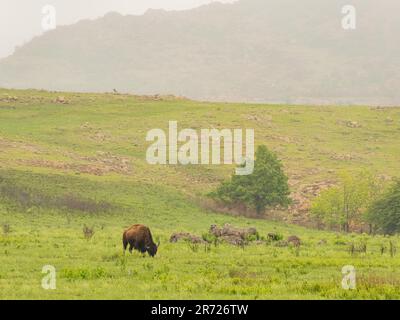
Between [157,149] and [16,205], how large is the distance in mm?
33871

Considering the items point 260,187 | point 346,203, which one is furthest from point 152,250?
point 346,203

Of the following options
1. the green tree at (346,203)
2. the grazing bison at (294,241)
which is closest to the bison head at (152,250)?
the grazing bison at (294,241)

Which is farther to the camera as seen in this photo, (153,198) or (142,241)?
(153,198)

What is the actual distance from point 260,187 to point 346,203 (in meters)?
8.30

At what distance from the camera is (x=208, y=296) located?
18.1 meters

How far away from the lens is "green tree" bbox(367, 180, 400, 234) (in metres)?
53.2

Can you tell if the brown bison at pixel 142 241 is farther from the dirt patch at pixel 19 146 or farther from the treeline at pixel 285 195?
the dirt patch at pixel 19 146

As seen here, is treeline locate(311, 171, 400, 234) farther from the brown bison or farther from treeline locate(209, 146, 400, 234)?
the brown bison

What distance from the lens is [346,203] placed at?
61.1 metres

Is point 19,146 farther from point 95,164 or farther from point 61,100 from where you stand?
point 61,100

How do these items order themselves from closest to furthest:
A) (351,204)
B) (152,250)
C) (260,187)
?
(152,250) < (260,187) < (351,204)

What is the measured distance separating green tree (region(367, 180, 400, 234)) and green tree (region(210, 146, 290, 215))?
9.15 m

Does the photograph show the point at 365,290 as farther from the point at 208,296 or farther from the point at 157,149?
the point at 157,149
